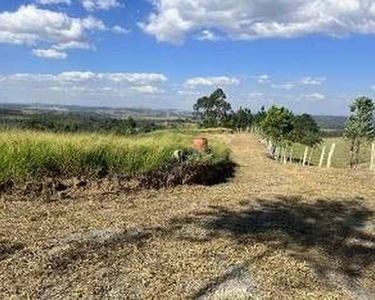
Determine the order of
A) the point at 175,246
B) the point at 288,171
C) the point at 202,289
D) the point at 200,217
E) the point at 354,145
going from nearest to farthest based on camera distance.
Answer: the point at 202,289
the point at 175,246
the point at 200,217
the point at 288,171
the point at 354,145

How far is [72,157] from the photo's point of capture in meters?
11.2

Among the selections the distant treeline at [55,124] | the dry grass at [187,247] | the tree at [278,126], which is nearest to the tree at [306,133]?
the tree at [278,126]

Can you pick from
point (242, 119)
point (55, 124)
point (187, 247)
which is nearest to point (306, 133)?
point (242, 119)

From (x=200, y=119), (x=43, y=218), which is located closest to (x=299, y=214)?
(x=43, y=218)

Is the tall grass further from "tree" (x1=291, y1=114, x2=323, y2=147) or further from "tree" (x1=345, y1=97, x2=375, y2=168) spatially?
"tree" (x1=291, y1=114, x2=323, y2=147)

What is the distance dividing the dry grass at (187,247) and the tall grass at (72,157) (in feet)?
2.91

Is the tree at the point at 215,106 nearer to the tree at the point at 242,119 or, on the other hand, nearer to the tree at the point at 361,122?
the tree at the point at 242,119

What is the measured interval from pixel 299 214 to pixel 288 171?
6095 millimetres

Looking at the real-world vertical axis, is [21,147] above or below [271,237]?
above

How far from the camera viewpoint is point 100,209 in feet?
30.6

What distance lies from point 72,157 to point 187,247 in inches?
174

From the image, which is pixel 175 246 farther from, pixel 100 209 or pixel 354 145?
pixel 354 145

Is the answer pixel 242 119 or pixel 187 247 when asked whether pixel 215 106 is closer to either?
pixel 242 119

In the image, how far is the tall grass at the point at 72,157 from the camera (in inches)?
407
